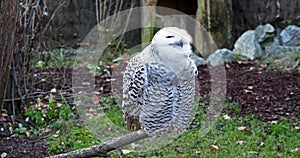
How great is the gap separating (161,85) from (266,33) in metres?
6.04

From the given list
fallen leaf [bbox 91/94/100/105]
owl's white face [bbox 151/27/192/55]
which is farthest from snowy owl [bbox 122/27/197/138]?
fallen leaf [bbox 91/94/100/105]

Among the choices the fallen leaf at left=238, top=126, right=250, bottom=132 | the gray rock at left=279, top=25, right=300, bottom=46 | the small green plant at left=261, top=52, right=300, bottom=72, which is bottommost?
the fallen leaf at left=238, top=126, right=250, bottom=132

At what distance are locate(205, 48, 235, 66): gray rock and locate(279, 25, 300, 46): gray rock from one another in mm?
777

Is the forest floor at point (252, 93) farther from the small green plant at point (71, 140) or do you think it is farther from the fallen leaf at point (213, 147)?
the fallen leaf at point (213, 147)

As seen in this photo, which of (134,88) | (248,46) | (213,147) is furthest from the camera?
(248,46)

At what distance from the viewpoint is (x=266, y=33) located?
23.6 ft

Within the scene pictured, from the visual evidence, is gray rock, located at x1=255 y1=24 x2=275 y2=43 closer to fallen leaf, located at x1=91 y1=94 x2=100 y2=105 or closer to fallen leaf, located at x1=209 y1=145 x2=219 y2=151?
fallen leaf, located at x1=91 y1=94 x2=100 y2=105

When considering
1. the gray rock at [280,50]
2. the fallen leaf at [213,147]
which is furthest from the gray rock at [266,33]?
the fallen leaf at [213,147]

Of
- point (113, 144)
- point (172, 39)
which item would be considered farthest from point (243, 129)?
point (172, 39)

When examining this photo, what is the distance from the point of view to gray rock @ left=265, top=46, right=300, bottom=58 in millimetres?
6624

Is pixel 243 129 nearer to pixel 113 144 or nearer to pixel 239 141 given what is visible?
pixel 239 141

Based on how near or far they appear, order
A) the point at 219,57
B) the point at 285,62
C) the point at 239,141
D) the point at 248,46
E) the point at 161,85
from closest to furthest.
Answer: the point at 161,85, the point at 239,141, the point at 285,62, the point at 219,57, the point at 248,46

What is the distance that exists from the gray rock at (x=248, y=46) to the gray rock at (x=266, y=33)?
0.32 ft

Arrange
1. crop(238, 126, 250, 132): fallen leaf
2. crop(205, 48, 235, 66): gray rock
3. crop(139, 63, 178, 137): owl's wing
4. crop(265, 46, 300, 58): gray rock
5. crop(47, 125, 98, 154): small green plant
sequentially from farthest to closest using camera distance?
1. crop(265, 46, 300, 58): gray rock
2. crop(205, 48, 235, 66): gray rock
3. crop(238, 126, 250, 132): fallen leaf
4. crop(47, 125, 98, 154): small green plant
5. crop(139, 63, 178, 137): owl's wing
